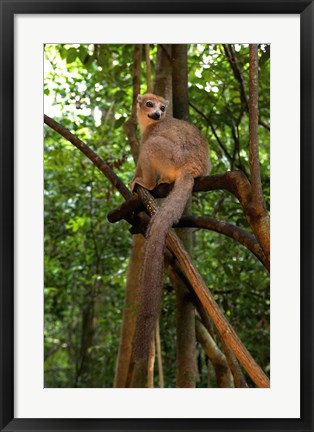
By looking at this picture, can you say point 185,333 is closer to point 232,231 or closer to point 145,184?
point 145,184

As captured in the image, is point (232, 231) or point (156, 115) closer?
point (232, 231)

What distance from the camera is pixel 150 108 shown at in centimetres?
544

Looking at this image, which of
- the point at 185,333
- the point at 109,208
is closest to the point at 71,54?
the point at 185,333

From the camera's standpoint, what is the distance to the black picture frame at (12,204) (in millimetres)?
2723

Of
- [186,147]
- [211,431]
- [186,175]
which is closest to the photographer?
[211,431]

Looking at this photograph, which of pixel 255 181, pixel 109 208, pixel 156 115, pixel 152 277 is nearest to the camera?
pixel 152 277

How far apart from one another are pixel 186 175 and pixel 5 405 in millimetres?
2221

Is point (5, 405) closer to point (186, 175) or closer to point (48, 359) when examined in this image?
point (186, 175)

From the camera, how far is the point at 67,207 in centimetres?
796

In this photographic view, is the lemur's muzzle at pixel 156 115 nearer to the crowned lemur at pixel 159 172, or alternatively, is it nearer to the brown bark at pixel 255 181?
the crowned lemur at pixel 159 172

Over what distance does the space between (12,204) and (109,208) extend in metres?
4.66

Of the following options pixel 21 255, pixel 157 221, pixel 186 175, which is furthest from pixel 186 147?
pixel 21 255

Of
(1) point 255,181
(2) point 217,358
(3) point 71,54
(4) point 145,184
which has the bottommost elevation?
(2) point 217,358

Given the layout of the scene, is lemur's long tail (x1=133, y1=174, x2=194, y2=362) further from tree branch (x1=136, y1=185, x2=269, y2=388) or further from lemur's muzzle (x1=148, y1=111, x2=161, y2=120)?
lemur's muzzle (x1=148, y1=111, x2=161, y2=120)
